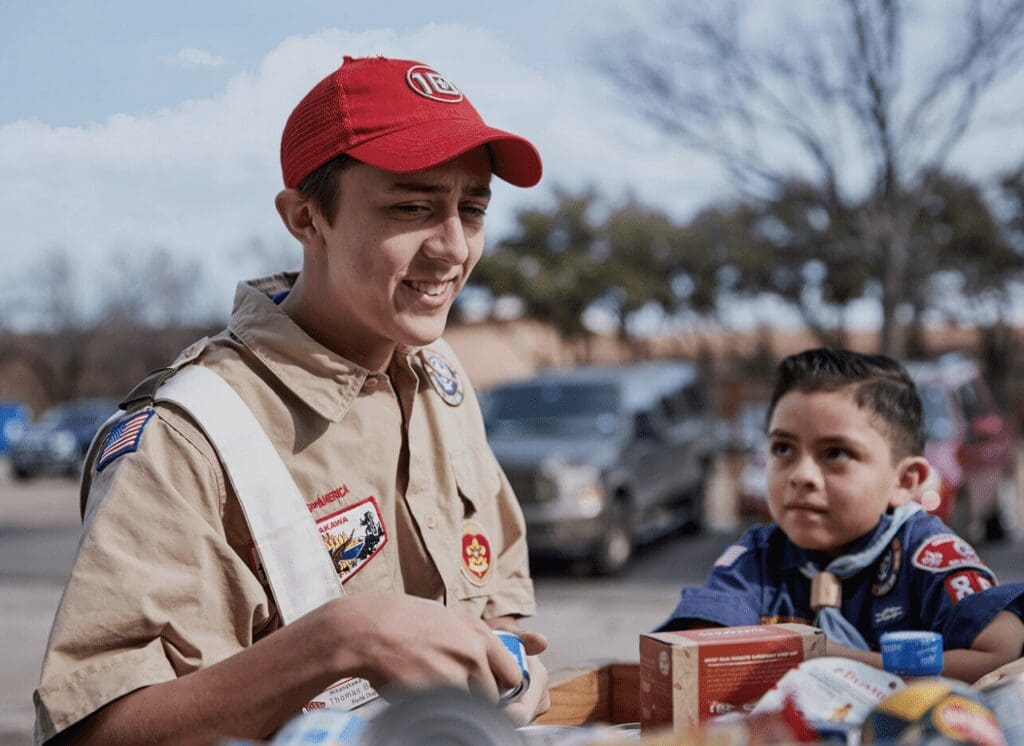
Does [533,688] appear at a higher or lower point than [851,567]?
lower

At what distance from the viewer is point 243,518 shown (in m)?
1.75

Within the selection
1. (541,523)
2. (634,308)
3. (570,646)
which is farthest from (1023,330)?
(570,646)

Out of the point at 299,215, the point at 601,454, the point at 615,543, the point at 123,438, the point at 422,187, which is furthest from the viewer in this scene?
the point at 615,543

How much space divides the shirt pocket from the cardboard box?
0.58m

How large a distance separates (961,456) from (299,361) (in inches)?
332

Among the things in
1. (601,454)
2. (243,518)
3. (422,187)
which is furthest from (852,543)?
(601,454)

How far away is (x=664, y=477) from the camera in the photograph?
1105 cm

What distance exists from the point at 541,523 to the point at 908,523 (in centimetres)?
705

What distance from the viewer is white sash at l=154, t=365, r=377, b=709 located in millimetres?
1730

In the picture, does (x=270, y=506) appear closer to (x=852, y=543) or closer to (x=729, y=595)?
(x=729, y=595)

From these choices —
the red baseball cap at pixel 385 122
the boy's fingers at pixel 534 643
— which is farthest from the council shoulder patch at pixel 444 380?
the boy's fingers at pixel 534 643

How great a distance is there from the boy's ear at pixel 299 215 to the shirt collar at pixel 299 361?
14cm

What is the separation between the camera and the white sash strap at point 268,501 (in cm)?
173

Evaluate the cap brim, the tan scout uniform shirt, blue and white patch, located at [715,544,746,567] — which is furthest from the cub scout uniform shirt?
the cap brim
